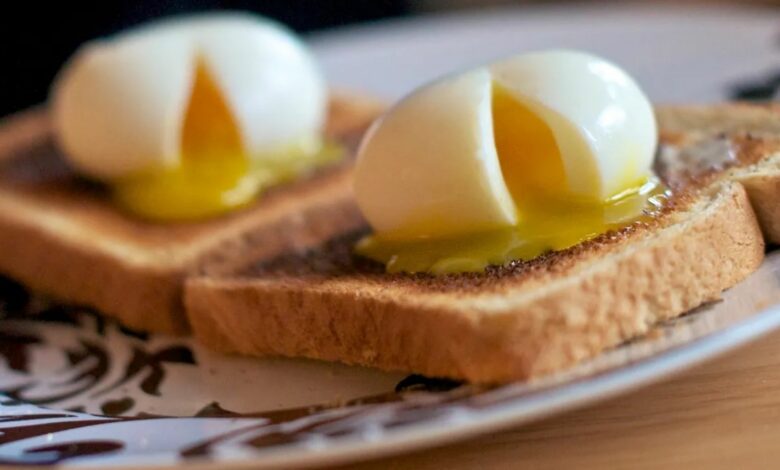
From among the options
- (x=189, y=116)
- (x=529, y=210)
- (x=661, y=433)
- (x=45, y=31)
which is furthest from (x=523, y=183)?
(x=45, y=31)

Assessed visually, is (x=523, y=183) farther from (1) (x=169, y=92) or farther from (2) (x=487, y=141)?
(1) (x=169, y=92)

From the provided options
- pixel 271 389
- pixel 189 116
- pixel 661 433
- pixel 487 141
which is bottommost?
pixel 661 433

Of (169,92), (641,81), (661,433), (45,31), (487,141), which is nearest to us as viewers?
(661,433)

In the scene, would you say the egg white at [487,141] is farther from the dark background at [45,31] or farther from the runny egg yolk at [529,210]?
the dark background at [45,31]

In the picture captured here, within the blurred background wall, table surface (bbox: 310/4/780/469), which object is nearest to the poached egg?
table surface (bbox: 310/4/780/469)

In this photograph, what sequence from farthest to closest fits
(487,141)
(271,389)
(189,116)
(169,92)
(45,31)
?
(45,31) → (189,116) → (169,92) → (271,389) → (487,141)

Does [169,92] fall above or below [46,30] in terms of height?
below

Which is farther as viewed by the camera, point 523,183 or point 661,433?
point 523,183
